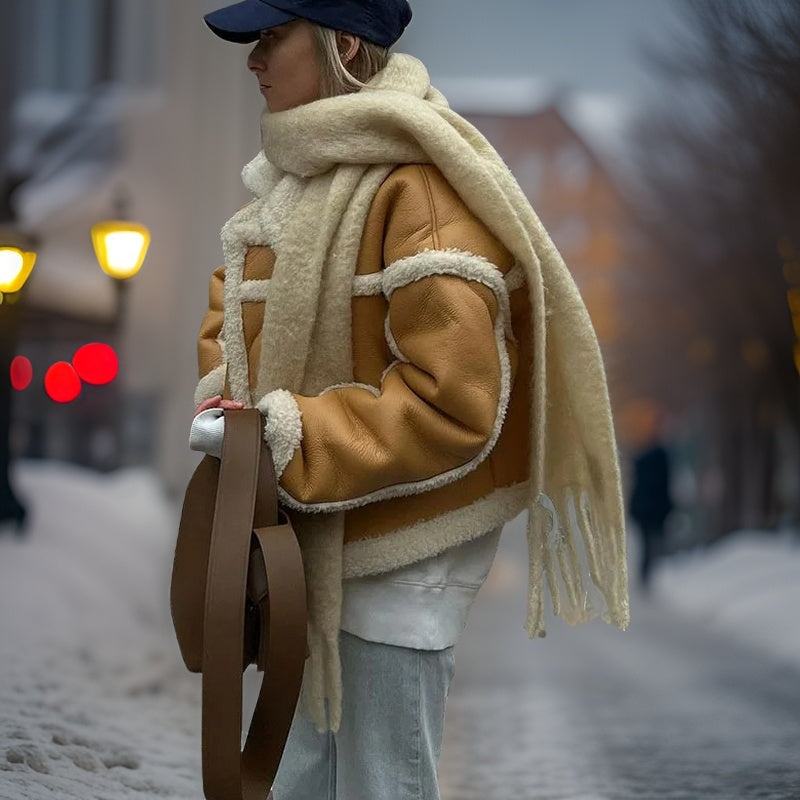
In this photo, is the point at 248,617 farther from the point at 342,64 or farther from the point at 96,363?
the point at 96,363

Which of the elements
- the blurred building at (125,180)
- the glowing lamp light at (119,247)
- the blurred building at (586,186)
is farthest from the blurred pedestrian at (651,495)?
the glowing lamp light at (119,247)

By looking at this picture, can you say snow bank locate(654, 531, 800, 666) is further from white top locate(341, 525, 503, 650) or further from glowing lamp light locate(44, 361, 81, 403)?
white top locate(341, 525, 503, 650)

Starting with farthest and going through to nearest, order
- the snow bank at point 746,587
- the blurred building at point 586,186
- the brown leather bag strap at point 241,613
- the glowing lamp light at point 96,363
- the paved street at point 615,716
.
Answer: the blurred building at point 586,186 < the snow bank at point 746,587 < the glowing lamp light at point 96,363 < the paved street at point 615,716 < the brown leather bag strap at point 241,613

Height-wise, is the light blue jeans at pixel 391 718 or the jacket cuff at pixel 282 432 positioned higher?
the jacket cuff at pixel 282 432

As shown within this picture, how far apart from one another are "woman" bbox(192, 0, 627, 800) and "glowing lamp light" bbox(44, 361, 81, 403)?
11.1 feet

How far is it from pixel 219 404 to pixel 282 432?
0.20 m

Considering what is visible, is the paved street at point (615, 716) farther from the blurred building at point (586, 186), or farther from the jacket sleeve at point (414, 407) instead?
the blurred building at point (586, 186)

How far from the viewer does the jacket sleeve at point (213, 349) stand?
7.65 feet

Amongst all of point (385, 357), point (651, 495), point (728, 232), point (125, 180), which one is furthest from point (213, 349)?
point (651, 495)

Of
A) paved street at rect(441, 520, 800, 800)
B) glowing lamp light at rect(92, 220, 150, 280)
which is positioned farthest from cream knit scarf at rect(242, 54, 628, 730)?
glowing lamp light at rect(92, 220, 150, 280)

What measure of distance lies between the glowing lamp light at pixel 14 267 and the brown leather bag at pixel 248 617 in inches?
121

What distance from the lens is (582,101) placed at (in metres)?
7.82

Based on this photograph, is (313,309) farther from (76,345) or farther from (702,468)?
(702,468)

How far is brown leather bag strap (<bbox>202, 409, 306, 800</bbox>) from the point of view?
6.35 ft
